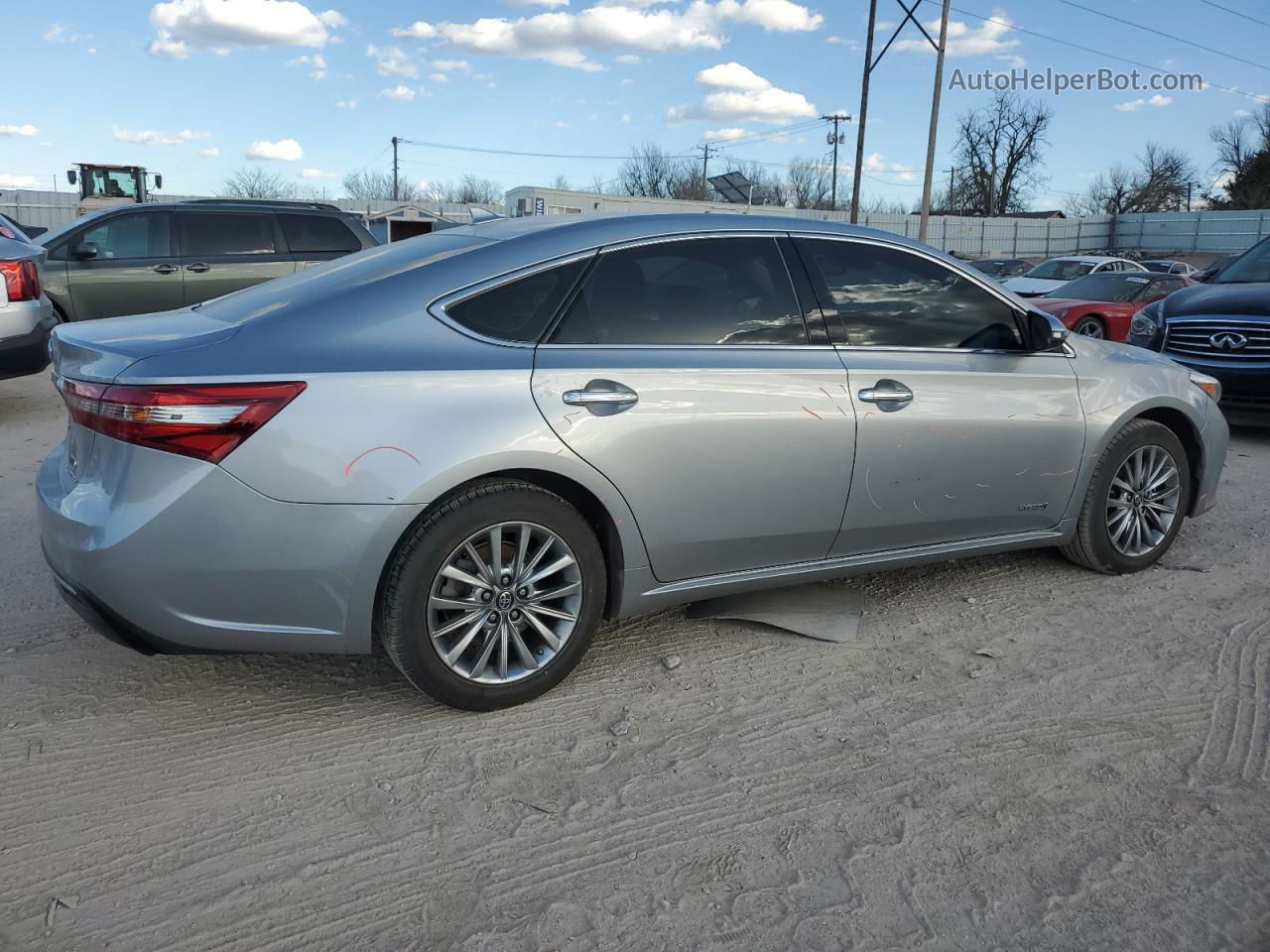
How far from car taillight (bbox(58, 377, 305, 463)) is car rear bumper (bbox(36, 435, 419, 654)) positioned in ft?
0.16

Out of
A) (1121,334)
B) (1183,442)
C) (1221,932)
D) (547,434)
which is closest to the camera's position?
(1221,932)

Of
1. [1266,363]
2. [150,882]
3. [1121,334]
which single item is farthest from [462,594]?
[1121,334]

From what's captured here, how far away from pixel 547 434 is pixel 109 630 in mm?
1411

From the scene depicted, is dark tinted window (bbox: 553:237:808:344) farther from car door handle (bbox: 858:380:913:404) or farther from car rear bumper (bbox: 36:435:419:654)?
car rear bumper (bbox: 36:435:419:654)

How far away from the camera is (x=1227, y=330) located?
27.1 feet

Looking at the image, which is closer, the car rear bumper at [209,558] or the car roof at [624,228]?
the car rear bumper at [209,558]

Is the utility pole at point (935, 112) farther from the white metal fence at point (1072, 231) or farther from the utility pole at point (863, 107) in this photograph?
the white metal fence at point (1072, 231)

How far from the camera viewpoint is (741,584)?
3.80m

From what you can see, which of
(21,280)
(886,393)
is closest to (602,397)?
(886,393)

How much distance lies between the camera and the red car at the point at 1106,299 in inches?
542

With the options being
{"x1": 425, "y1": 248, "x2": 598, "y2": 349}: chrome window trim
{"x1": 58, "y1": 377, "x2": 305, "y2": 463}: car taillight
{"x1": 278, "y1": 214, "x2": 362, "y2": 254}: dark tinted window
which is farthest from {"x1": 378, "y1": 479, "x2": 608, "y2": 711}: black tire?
{"x1": 278, "y1": 214, "x2": 362, "y2": 254}: dark tinted window

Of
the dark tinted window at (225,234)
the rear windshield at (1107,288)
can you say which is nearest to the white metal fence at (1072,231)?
the rear windshield at (1107,288)

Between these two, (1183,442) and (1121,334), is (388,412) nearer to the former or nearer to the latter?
(1183,442)

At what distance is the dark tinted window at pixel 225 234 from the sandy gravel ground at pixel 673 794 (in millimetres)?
7123
